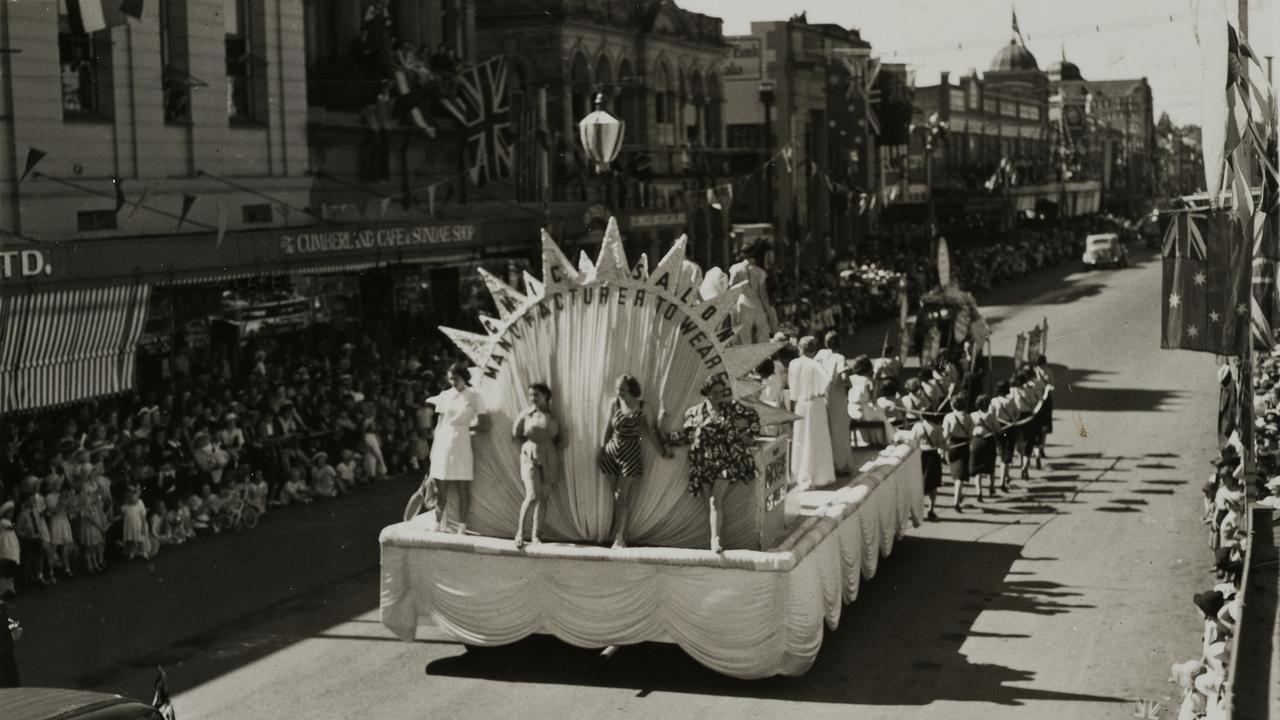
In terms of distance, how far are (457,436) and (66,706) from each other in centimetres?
697

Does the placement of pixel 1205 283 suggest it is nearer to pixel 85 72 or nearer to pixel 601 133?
pixel 601 133

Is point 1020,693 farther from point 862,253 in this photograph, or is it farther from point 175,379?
point 862,253

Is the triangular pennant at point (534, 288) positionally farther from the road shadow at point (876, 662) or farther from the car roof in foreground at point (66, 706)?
the car roof in foreground at point (66, 706)

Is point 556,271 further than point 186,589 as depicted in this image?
No

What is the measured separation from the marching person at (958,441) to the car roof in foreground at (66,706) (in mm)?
15434

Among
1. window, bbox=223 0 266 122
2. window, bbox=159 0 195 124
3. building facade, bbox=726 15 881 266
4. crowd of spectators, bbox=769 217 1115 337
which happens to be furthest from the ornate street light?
building facade, bbox=726 15 881 266

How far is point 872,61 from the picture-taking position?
5562 centimetres

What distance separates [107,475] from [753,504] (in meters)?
9.29

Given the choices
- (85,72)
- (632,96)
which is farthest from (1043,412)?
(632,96)

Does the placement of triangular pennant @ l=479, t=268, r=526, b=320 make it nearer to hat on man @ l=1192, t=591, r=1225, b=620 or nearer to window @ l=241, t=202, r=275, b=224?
hat on man @ l=1192, t=591, r=1225, b=620

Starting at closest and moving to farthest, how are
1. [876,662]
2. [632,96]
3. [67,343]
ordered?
[876,662] < [67,343] < [632,96]

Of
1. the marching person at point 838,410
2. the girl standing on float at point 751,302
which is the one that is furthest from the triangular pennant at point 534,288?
the marching person at point 838,410

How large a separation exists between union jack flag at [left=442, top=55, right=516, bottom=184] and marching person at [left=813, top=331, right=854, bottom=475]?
1705 cm

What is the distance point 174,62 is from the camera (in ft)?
95.6
